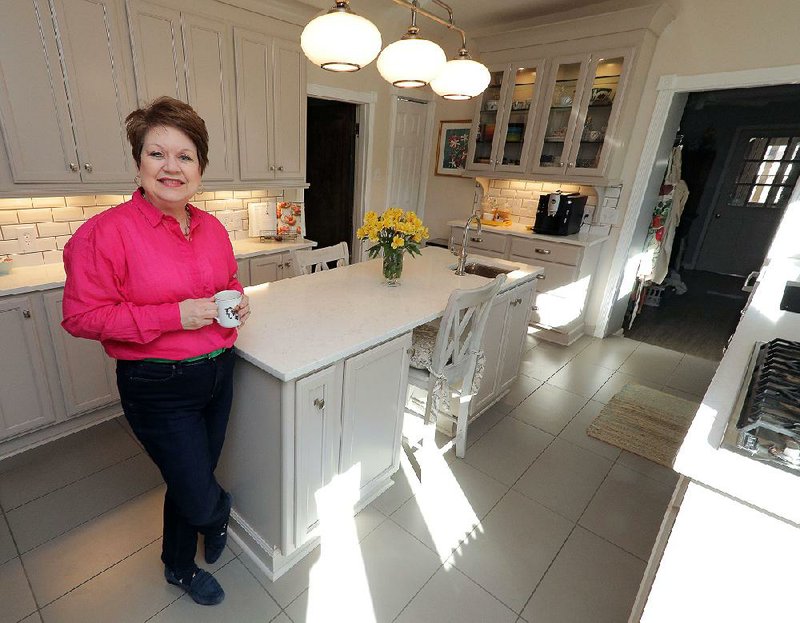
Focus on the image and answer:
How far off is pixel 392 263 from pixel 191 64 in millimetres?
1822

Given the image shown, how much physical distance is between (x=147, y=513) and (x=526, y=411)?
2.22m

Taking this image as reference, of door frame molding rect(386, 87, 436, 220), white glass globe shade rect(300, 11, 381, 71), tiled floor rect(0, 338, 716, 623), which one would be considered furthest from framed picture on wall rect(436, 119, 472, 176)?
tiled floor rect(0, 338, 716, 623)

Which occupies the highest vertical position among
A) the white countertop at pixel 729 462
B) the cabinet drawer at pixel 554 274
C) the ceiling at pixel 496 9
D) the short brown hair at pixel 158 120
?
the ceiling at pixel 496 9

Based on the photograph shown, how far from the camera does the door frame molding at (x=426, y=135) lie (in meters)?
4.38

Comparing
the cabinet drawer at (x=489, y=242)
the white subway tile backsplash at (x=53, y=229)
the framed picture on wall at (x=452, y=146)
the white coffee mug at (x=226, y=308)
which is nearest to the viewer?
the white coffee mug at (x=226, y=308)

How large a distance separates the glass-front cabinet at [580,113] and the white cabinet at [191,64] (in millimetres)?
2681

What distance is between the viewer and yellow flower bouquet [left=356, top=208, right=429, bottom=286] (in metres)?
2.02

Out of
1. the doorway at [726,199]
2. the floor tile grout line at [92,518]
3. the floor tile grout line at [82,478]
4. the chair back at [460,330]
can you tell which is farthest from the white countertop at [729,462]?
the doorway at [726,199]

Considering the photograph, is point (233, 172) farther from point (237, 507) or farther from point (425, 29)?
point (425, 29)

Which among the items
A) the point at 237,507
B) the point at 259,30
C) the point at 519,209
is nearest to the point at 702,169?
the point at 519,209

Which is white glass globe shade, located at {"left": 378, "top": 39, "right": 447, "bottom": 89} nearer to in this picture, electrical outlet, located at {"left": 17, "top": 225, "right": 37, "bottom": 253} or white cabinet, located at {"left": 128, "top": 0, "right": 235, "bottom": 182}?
white cabinet, located at {"left": 128, "top": 0, "right": 235, "bottom": 182}

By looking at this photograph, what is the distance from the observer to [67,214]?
2.43 meters

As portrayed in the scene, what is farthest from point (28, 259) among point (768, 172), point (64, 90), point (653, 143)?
point (768, 172)

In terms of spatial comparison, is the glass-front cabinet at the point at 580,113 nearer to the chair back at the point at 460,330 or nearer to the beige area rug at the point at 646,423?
the beige area rug at the point at 646,423
